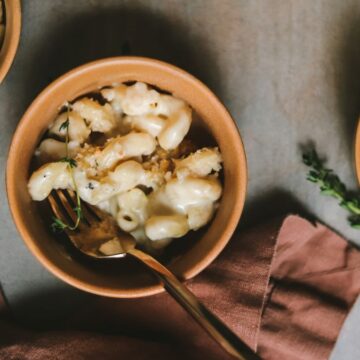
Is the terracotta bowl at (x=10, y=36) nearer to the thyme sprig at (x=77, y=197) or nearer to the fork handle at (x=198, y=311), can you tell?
the thyme sprig at (x=77, y=197)

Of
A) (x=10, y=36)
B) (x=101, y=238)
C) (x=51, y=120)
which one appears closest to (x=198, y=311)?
(x=101, y=238)

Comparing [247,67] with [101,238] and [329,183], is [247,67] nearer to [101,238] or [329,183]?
[329,183]

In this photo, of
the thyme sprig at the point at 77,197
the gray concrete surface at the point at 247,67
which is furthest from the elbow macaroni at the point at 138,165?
the gray concrete surface at the point at 247,67

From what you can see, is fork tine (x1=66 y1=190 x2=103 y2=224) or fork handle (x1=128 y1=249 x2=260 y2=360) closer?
fork handle (x1=128 y1=249 x2=260 y2=360)

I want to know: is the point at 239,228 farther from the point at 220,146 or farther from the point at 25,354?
the point at 25,354

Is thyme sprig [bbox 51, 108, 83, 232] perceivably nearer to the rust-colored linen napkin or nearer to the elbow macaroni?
the elbow macaroni

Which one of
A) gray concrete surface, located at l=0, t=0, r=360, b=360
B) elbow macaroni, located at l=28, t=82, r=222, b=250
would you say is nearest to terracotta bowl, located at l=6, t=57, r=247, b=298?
elbow macaroni, located at l=28, t=82, r=222, b=250

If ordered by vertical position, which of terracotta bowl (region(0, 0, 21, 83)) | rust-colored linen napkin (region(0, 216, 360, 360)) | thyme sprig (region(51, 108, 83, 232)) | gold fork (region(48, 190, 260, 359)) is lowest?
rust-colored linen napkin (region(0, 216, 360, 360))
